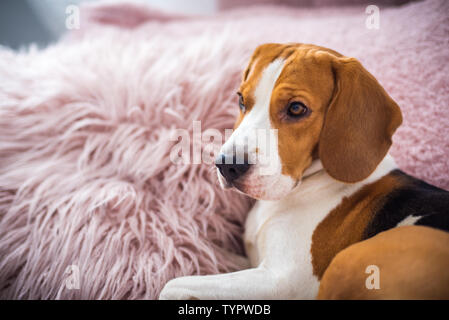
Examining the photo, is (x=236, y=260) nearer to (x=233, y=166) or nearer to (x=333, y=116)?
(x=233, y=166)

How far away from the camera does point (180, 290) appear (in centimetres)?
84

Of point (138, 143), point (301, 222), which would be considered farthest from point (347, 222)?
point (138, 143)

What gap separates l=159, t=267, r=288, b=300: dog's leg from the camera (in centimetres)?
82

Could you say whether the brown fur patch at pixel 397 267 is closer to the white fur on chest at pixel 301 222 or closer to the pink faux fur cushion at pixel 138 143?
the white fur on chest at pixel 301 222

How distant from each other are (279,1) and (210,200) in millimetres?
1506

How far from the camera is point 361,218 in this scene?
2.82ft

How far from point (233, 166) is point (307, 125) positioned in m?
0.21

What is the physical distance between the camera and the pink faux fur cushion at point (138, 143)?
0.96m

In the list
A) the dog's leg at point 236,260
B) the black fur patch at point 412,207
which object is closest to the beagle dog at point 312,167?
the black fur patch at point 412,207

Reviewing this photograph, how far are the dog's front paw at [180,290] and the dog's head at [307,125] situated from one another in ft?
0.87

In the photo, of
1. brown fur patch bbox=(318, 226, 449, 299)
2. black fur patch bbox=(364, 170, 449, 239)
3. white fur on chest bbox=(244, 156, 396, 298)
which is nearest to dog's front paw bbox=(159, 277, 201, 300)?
white fur on chest bbox=(244, 156, 396, 298)

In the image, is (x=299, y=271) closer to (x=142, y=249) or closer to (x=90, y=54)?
(x=142, y=249)
